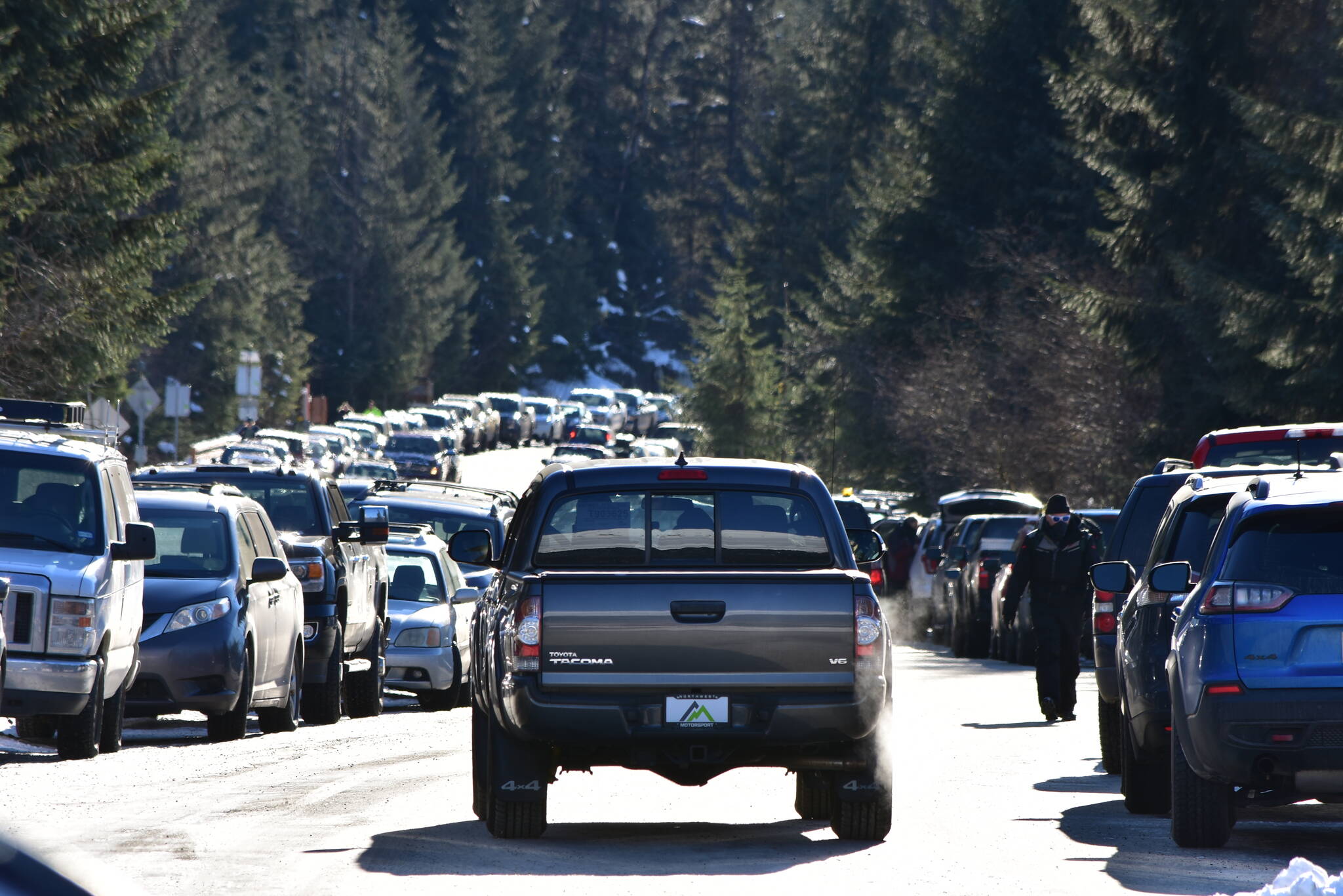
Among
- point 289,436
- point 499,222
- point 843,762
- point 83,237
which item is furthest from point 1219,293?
point 499,222

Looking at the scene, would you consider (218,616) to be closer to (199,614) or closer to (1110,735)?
(199,614)

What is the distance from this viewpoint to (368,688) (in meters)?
20.9

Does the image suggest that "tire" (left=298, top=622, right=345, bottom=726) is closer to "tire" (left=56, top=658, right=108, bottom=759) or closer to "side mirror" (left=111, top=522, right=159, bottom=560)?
"tire" (left=56, top=658, right=108, bottom=759)

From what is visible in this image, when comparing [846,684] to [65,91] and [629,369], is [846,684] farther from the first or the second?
[629,369]

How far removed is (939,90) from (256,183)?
43.1 metres

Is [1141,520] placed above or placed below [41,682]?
above

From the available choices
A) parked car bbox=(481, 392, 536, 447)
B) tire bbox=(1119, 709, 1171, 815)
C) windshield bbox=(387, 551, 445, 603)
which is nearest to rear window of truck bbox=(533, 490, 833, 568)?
tire bbox=(1119, 709, 1171, 815)

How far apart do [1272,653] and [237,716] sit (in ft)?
29.4

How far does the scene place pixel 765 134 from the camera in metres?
105

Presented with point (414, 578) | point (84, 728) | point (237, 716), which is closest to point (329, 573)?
point (237, 716)

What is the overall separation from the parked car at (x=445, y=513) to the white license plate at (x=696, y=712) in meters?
13.9

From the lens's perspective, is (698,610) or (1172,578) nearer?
(698,610)

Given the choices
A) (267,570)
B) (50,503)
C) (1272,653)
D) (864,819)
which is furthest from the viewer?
(267,570)

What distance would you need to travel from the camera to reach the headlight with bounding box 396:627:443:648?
22234mm
